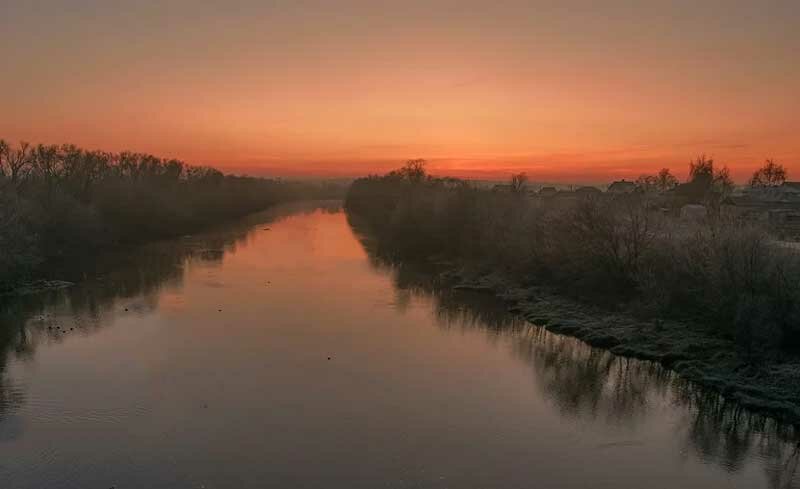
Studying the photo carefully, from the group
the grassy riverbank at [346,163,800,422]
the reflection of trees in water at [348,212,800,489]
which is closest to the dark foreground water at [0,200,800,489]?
the reflection of trees in water at [348,212,800,489]

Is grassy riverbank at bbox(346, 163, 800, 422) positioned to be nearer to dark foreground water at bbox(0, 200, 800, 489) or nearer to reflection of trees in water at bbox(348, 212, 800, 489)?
reflection of trees in water at bbox(348, 212, 800, 489)

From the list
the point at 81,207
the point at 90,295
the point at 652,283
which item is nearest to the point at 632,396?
the point at 652,283

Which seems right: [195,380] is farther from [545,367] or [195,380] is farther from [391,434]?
[545,367]

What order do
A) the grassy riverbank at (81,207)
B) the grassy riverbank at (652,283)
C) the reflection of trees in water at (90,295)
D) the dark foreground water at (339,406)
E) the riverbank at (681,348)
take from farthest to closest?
the grassy riverbank at (81,207) < the reflection of trees in water at (90,295) < the grassy riverbank at (652,283) < the riverbank at (681,348) < the dark foreground water at (339,406)

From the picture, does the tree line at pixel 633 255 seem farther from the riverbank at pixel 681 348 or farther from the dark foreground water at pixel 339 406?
the dark foreground water at pixel 339 406

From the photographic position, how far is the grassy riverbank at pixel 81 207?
34.3 m

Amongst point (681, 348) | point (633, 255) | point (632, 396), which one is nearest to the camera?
point (632, 396)

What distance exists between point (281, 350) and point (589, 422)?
11163mm

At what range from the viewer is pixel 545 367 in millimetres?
21000

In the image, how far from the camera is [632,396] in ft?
60.1

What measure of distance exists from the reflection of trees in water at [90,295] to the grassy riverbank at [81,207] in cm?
243

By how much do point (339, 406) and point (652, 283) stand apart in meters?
16.1

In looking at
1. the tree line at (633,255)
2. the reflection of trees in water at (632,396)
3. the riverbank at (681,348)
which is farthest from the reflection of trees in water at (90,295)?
the riverbank at (681,348)

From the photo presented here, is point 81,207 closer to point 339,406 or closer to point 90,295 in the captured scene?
point 90,295
